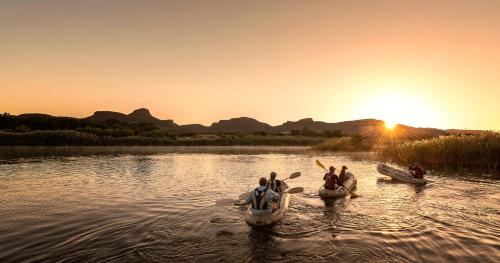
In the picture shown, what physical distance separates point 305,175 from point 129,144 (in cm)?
5375

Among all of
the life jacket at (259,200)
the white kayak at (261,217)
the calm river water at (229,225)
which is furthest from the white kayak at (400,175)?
the life jacket at (259,200)

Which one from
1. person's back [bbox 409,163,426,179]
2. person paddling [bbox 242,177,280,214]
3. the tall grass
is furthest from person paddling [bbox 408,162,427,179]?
person paddling [bbox 242,177,280,214]

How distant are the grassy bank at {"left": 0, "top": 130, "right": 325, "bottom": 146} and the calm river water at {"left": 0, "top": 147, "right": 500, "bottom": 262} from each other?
49648 mm

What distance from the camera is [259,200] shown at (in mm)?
13742

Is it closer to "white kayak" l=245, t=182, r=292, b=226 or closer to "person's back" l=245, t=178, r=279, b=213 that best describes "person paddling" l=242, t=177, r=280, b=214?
"person's back" l=245, t=178, r=279, b=213

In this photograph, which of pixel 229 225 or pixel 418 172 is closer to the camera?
pixel 229 225

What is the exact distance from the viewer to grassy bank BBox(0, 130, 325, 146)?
68.3m

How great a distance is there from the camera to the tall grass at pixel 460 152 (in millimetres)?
33094

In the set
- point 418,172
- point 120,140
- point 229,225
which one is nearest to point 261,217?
point 229,225

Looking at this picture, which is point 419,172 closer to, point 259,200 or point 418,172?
point 418,172

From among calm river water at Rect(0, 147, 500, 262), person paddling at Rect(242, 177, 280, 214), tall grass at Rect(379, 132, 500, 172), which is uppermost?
tall grass at Rect(379, 132, 500, 172)

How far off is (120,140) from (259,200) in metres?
67.0

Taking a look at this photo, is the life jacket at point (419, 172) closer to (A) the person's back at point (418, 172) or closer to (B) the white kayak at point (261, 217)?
(A) the person's back at point (418, 172)

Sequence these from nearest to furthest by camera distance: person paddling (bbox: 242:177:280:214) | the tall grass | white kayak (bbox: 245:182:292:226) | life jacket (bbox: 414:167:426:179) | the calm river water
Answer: the calm river water → white kayak (bbox: 245:182:292:226) → person paddling (bbox: 242:177:280:214) → life jacket (bbox: 414:167:426:179) → the tall grass
